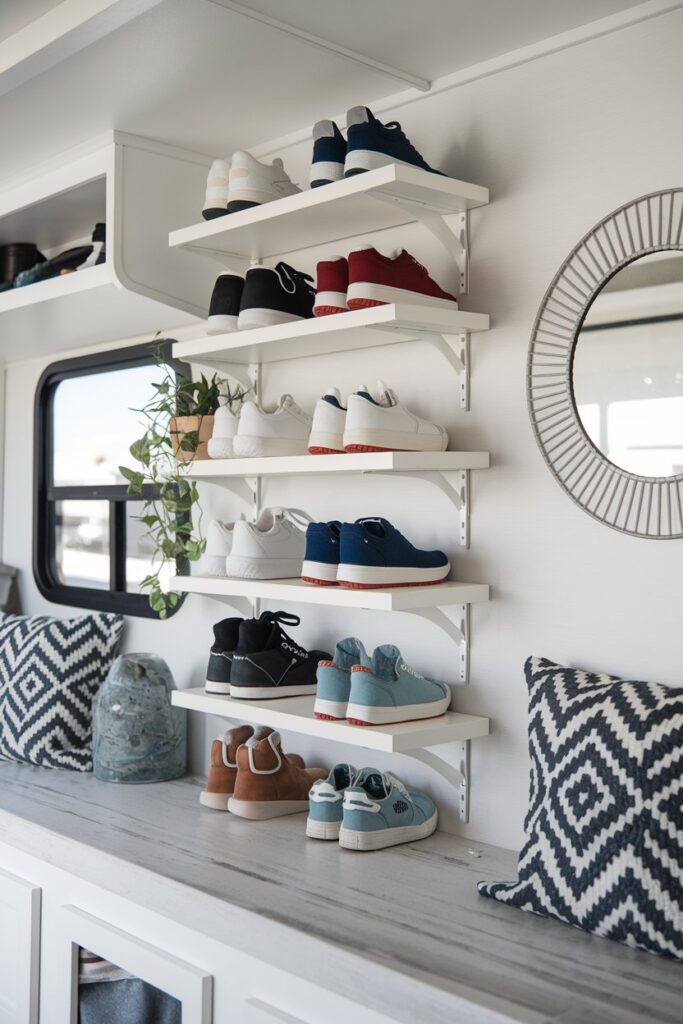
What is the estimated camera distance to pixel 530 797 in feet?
6.45

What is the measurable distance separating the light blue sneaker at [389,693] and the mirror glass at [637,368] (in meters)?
0.61

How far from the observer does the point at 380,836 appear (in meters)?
2.22

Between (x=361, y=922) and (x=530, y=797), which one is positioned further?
(x=530, y=797)

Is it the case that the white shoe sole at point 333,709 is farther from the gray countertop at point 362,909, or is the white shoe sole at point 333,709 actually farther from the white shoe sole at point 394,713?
the gray countertop at point 362,909

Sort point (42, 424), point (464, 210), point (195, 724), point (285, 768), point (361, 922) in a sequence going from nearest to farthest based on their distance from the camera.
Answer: point (361, 922) < point (464, 210) < point (285, 768) < point (195, 724) < point (42, 424)

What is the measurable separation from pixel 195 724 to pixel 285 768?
22.6 inches

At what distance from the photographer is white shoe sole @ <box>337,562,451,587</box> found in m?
2.14

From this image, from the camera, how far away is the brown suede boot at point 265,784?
7.97 feet

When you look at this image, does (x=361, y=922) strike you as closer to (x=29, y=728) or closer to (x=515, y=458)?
(x=515, y=458)

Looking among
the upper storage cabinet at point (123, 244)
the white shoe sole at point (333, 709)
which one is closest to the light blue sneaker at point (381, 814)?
the white shoe sole at point (333, 709)

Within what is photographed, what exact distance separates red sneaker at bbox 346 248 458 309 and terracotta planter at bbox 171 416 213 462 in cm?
64

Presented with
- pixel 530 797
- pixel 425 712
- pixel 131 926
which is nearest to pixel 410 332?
pixel 425 712

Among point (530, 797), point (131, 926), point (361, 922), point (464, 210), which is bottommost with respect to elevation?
point (131, 926)

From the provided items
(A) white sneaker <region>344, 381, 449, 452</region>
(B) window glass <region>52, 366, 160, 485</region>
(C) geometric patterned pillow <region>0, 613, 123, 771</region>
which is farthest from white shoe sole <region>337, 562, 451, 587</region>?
(B) window glass <region>52, 366, 160, 485</region>
